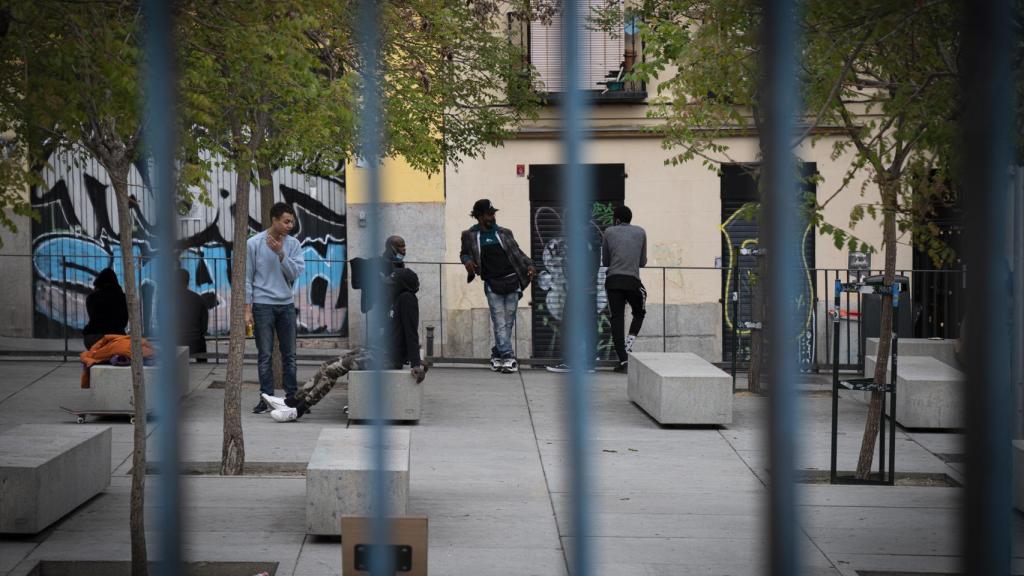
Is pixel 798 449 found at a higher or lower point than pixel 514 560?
higher

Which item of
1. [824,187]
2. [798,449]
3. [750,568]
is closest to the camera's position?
[798,449]

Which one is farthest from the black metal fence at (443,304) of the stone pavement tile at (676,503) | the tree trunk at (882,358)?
the stone pavement tile at (676,503)

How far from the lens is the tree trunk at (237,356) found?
839 cm

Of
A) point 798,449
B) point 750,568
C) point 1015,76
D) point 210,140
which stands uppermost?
point 210,140

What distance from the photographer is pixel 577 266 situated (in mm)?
2105

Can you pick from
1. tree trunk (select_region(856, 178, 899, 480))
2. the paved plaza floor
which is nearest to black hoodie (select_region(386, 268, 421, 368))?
the paved plaza floor

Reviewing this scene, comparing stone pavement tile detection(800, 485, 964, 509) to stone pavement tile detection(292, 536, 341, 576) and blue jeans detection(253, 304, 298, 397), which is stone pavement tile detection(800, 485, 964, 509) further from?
blue jeans detection(253, 304, 298, 397)

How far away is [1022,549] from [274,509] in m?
4.16

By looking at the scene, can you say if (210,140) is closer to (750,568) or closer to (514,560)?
(514,560)

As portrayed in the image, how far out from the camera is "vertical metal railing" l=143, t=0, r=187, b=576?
219 centimetres

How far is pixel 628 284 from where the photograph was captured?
13992 mm

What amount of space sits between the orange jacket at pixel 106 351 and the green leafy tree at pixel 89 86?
4.27 metres

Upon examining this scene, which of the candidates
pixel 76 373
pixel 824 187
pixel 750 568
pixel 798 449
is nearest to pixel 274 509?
pixel 750 568

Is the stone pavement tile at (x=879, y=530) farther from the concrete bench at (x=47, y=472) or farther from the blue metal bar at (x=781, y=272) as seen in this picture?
the blue metal bar at (x=781, y=272)
